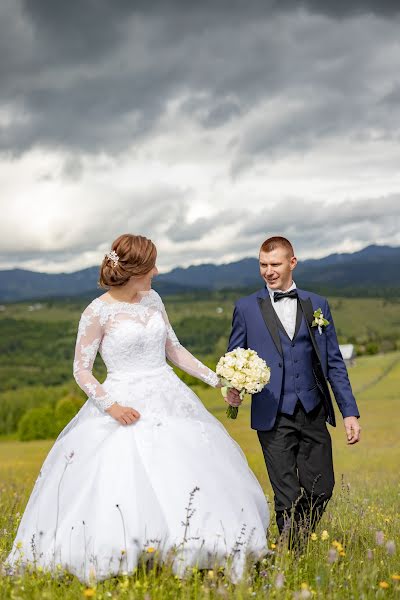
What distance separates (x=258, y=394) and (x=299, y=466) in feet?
3.07

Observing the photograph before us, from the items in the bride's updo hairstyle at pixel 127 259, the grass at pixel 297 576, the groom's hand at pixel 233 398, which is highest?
the bride's updo hairstyle at pixel 127 259

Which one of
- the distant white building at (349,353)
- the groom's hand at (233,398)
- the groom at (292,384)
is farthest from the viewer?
the distant white building at (349,353)

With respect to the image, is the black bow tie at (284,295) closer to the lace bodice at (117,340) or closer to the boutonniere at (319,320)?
the boutonniere at (319,320)

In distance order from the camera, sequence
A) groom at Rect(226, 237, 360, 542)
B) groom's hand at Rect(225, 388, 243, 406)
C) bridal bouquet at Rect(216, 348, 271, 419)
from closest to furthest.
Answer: bridal bouquet at Rect(216, 348, 271, 419), groom's hand at Rect(225, 388, 243, 406), groom at Rect(226, 237, 360, 542)

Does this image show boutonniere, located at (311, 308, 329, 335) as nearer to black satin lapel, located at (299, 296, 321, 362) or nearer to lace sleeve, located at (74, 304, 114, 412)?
black satin lapel, located at (299, 296, 321, 362)

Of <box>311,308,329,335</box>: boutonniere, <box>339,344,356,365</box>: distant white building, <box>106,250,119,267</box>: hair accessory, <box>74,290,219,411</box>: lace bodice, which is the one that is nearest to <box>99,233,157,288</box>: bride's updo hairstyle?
<box>106,250,119,267</box>: hair accessory

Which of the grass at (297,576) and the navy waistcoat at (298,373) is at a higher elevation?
the navy waistcoat at (298,373)

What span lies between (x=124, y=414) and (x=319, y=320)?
97.8 inches

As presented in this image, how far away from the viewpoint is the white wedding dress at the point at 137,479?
5.54 m

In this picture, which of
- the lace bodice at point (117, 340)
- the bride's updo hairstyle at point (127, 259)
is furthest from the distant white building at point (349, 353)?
the bride's updo hairstyle at point (127, 259)

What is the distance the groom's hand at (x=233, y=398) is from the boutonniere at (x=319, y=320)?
1.16 meters

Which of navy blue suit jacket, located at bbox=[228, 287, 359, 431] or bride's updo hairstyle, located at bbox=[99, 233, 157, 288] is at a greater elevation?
bride's updo hairstyle, located at bbox=[99, 233, 157, 288]

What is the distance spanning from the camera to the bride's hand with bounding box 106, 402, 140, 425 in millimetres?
6137

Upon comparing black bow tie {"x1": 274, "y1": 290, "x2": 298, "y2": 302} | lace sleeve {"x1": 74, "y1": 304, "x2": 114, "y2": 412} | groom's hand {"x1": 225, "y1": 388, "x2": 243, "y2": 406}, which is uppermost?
black bow tie {"x1": 274, "y1": 290, "x2": 298, "y2": 302}
